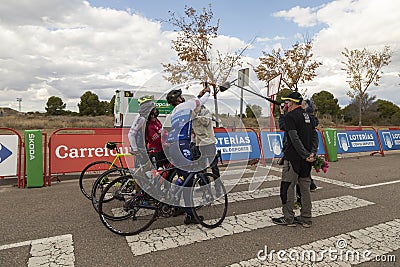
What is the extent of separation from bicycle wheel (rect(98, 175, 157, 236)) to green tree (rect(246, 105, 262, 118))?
227 cm

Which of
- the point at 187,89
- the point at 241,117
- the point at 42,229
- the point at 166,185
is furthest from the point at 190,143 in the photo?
the point at 42,229

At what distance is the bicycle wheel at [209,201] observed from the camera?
4469 millimetres

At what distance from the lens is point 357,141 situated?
12297mm

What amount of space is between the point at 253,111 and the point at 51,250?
12.0ft

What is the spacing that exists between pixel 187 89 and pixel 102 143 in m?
4.10

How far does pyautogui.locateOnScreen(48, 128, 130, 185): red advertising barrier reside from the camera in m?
Answer: 7.39

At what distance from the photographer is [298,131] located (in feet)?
14.7

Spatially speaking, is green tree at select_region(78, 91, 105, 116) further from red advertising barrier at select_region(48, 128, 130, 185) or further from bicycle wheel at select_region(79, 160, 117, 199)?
bicycle wheel at select_region(79, 160, 117, 199)

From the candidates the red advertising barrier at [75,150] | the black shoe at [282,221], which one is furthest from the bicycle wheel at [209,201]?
the red advertising barrier at [75,150]

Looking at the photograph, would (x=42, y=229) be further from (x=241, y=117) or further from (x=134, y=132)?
(x=241, y=117)

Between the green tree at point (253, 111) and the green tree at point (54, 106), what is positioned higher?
the green tree at point (54, 106)

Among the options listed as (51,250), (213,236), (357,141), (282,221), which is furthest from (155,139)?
(357,141)

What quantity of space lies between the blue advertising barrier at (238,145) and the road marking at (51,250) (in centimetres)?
623

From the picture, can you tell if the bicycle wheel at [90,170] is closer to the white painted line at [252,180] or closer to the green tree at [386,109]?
the white painted line at [252,180]
